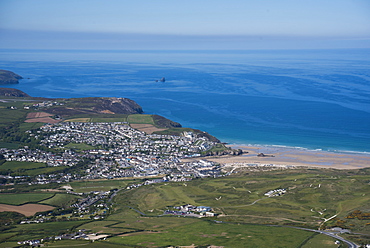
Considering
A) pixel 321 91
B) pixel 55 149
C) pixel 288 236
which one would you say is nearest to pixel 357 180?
pixel 288 236

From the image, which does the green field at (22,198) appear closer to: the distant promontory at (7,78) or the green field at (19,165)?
the green field at (19,165)

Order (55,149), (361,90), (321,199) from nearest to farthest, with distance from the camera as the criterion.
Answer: (321,199) < (55,149) < (361,90)

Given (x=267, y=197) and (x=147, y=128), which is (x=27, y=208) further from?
(x=147, y=128)

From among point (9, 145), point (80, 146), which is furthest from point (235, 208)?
point (9, 145)

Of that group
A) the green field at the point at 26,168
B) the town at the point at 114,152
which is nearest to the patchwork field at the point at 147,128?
the town at the point at 114,152

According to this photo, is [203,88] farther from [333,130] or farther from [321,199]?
[321,199]

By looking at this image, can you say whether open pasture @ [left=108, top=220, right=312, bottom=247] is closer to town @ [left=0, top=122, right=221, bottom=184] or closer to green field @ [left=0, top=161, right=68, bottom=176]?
town @ [left=0, top=122, right=221, bottom=184]

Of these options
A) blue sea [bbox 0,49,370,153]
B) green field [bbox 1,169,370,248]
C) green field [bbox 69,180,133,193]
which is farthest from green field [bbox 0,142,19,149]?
blue sea [bbox 0,49,370,153]
